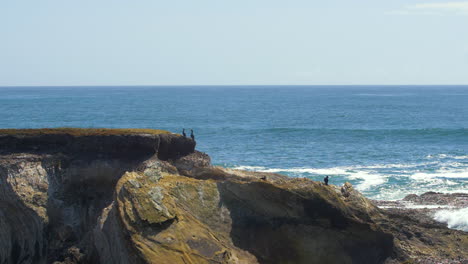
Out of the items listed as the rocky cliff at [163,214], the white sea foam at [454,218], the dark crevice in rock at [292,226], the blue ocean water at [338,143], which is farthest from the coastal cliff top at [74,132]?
the blue ocean water at [338,143]

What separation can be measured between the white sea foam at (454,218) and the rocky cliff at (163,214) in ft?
22.1

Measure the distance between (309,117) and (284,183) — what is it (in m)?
102

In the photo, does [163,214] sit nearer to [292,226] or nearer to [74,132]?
[292,226]

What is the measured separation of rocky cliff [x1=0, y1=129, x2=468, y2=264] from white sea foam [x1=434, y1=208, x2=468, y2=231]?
673cm

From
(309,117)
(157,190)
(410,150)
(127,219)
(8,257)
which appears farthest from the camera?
(309,117)

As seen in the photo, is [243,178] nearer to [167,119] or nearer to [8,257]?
[8,257]

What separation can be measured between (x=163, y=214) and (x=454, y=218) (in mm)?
25225

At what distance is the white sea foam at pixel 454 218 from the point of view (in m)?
38.3

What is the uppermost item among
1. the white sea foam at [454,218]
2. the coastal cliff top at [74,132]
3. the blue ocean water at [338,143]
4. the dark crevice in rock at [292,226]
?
the coastal cliff top at [74,132]

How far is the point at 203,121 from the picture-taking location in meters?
115

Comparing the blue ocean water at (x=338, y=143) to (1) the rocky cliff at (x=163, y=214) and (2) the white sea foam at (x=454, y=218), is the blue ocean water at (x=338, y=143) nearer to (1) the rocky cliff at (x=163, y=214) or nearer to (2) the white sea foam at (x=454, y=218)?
(2) the white sea foam at (x=454, y=218)

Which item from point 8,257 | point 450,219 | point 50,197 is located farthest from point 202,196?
point 450,219

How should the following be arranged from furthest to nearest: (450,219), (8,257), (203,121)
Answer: (203,121) < (450,219) < (8,257)

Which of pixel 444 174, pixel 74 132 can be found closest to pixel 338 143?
pixel 444 174
